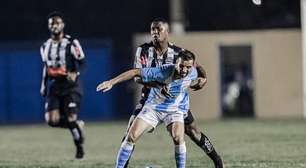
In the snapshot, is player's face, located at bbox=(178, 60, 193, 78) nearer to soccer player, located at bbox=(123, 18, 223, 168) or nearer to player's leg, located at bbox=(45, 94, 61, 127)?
soccer player, located at bbox=(123, 18, 223, 168)

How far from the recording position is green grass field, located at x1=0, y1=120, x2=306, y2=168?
49.4 ft

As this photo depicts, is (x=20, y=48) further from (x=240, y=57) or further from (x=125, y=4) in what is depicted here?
(x=240, y=57)

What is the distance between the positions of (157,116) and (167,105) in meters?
0.19

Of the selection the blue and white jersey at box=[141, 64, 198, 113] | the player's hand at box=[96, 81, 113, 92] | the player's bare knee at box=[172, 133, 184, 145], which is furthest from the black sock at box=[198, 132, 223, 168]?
the player's hand at box=[96, 81, 113, 92]

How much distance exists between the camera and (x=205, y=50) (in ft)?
105

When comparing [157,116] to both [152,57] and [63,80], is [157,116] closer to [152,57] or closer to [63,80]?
[152,57]

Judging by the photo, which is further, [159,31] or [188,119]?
[188,119]

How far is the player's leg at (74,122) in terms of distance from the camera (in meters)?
16.3

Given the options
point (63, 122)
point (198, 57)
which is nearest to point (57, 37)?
point (63, 122)

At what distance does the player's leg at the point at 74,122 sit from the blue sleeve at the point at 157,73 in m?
4.22

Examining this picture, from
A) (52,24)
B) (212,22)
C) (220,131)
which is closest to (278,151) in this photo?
(52,24)

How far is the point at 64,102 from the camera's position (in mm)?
16469

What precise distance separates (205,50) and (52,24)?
1662cm

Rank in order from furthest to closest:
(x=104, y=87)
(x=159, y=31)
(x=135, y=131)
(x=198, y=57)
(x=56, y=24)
A: (x=198, y=57), (x=56, y=24), (x=159, y=31), (x=135, y=131), (x=104, y=87)
